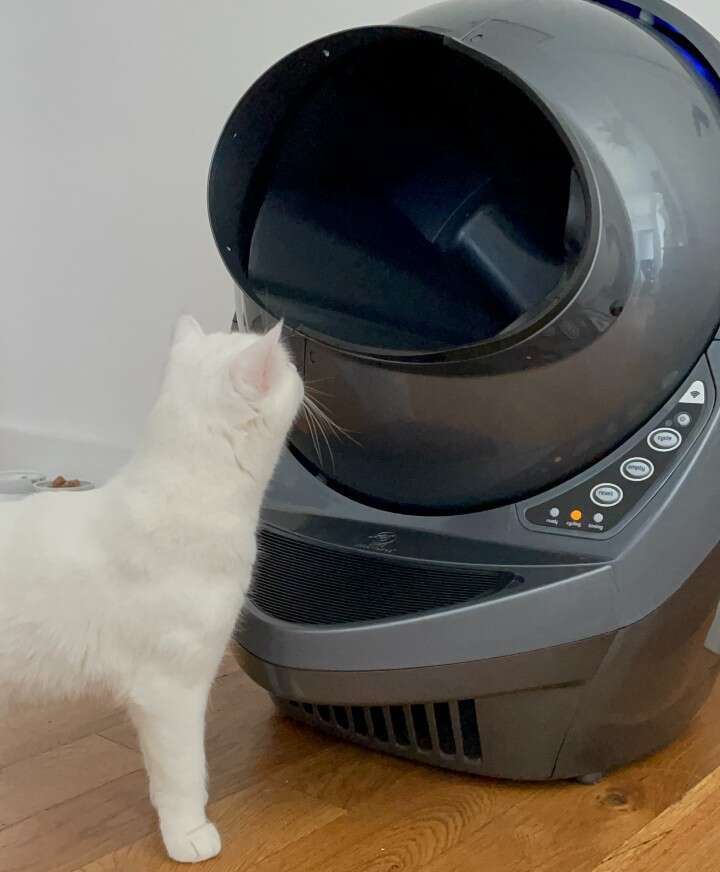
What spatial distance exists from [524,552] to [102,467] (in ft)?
4.06

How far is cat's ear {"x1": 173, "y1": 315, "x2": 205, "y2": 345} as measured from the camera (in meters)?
0.88

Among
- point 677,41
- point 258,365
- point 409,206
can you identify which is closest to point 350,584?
point 258,365

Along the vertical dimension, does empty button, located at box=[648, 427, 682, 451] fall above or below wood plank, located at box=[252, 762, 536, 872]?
above

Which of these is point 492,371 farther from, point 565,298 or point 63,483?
point 63,483

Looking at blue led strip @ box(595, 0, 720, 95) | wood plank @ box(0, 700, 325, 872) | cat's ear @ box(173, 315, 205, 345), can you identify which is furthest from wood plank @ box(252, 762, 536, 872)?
blue led strip @ box(595, 0, 720, 95)

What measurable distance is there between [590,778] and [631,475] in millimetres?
290

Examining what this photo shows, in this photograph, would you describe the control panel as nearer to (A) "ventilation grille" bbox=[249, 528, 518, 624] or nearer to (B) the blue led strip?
(A) "ventilation grille" bbox=[249, 528, 518, 624]

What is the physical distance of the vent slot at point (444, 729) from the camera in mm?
947

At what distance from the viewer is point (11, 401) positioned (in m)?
2.16

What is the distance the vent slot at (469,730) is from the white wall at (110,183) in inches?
37.0

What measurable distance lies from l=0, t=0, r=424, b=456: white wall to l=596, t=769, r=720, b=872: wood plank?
110cm

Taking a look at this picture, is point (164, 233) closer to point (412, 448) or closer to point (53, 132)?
point (53, 132)

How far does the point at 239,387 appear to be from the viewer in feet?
2.59

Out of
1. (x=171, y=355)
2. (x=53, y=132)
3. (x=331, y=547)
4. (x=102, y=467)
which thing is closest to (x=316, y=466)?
(x=331, y=547)
